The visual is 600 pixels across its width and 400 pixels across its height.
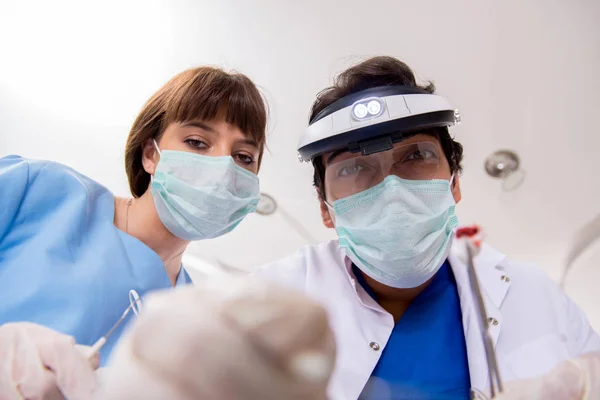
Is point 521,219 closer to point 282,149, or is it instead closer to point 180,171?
point 282,149

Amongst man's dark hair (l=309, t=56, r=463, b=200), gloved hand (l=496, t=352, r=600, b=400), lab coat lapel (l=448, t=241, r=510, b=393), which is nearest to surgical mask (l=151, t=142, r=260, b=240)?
man's dark hair (l=309, t=56, r=463, b=200)

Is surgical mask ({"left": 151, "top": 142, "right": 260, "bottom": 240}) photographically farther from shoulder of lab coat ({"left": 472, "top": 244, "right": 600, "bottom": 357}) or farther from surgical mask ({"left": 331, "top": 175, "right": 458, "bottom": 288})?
shoulder of lab coat ({"left": 472, "top": 244, "right": 600, "bottom": 357})

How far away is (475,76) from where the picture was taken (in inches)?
62.1

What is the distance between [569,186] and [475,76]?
0.77 m

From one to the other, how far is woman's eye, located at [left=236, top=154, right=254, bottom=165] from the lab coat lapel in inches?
24.7

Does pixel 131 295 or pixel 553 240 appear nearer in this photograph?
pixel 131 295

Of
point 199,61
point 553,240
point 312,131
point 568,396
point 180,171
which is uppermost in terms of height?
point 199,61

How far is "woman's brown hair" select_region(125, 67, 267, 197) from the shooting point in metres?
0.99

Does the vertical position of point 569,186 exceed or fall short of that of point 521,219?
it exceeds it

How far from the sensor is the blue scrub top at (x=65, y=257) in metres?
0.66

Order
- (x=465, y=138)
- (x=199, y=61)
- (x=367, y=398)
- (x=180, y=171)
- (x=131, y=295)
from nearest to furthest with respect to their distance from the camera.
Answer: (x=367, y=398)
(x=131, y=295)
(x=180, y=171)
(x=199, y=61)
(x=465, y=138)

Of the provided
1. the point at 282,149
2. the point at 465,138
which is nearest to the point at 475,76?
the point at 465,138

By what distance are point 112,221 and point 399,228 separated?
0.71 m

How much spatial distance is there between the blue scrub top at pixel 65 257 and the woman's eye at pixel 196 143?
271mm
